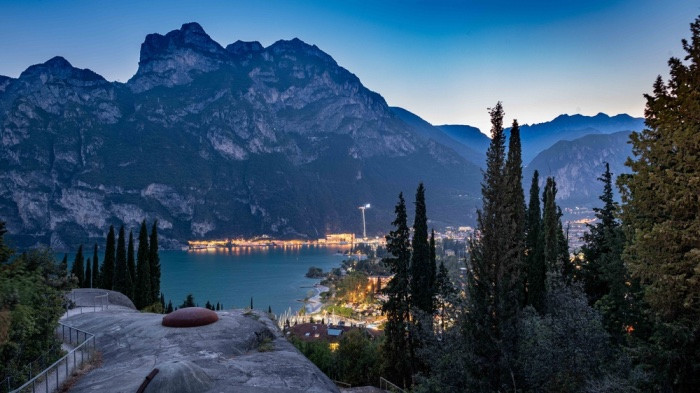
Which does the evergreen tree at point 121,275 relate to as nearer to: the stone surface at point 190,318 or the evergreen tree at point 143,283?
the evergreen tree at point 143,283

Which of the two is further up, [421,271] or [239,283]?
[421,271]

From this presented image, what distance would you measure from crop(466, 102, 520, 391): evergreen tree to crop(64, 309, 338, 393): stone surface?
5.81 meters

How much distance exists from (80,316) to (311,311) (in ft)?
294

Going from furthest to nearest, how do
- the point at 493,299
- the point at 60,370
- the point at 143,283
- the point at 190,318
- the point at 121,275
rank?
the point at 121,275 < the point at 143,283 < the point at 190,318 < the point at 60,370 < the point at 493,299

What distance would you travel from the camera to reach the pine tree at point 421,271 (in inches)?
1384

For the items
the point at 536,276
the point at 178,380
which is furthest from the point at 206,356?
the point at 536,276

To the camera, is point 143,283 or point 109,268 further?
point 109,268

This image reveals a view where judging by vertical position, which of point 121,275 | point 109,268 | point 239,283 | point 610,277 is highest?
point 610,277

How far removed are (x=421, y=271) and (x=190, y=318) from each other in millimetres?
21259

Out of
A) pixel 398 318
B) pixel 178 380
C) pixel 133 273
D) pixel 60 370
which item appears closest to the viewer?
pixel 178 380

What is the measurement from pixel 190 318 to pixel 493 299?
15.1m

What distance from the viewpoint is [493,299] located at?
1280cm

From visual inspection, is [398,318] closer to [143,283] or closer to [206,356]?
[206,356]

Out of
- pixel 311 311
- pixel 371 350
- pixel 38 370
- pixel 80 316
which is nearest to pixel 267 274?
pixel 311 311
